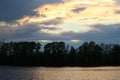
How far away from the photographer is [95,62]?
588 ft

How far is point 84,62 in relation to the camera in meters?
177

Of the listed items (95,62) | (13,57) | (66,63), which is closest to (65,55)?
(66,63)

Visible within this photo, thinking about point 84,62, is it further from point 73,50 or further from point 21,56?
point 21,56

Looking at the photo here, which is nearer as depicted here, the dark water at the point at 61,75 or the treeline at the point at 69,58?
the dark water at the point at 61,75

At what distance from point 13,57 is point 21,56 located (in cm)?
466

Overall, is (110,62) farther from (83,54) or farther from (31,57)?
(31,57)

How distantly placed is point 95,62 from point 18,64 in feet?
139

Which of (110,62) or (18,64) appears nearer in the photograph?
(110,62)

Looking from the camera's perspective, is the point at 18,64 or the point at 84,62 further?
the point at 18,64

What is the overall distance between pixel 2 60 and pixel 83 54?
156 ft

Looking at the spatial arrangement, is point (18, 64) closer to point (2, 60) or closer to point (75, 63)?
point (2, 60)

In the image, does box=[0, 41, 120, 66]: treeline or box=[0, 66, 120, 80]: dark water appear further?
box=[0, 41, 120, 66]: treeline

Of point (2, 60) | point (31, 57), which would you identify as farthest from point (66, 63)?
point (2, 60)

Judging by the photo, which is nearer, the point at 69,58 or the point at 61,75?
the point at 61,75
